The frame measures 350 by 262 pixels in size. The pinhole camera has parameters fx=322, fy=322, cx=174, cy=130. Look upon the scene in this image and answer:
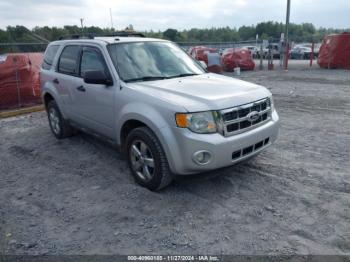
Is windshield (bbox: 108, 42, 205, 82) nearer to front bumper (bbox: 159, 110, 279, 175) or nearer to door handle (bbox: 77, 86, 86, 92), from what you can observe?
door handle (bbox: 77, 86, 86, 92)

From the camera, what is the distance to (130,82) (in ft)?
13.9

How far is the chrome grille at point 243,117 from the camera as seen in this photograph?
360 cm

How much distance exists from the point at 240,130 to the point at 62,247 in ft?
7.37

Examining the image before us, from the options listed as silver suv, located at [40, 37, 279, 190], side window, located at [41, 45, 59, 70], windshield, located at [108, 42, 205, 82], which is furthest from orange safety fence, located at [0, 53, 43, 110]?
windshield, located at [108, 42, 205, 82]

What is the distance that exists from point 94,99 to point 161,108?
152cm

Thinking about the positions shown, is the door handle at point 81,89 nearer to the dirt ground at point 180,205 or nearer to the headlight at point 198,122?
the dirt ground at point 180,205

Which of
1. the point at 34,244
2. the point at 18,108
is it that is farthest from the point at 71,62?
the point at 18,108

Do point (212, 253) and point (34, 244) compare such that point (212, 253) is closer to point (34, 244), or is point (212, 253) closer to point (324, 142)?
point (34, 244)

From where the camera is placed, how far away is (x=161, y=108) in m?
3.63

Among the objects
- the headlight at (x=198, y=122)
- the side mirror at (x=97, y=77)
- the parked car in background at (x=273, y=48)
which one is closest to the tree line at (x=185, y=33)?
the parked car in background at (x=273, y=48)

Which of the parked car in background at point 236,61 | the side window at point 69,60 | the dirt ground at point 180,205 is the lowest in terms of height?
the dirt ground at point 180,205

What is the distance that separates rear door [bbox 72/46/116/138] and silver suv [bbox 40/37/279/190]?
1cm

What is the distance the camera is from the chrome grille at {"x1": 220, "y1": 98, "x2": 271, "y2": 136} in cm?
360

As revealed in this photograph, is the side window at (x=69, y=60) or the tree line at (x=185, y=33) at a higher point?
the tree line at (x=185, y=33)
